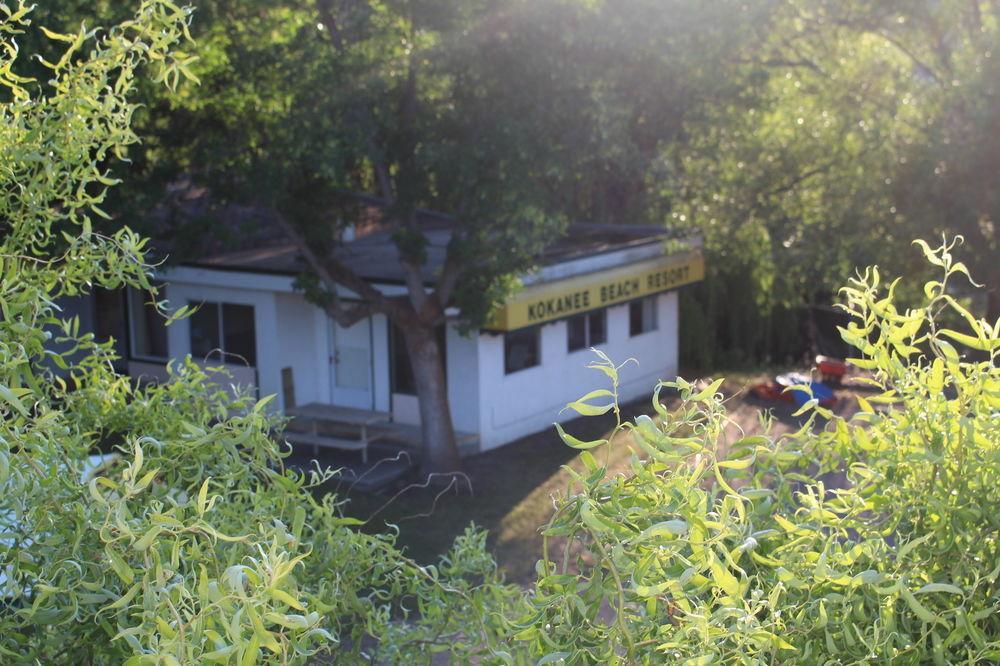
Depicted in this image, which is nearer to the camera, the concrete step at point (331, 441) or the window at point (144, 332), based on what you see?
the concrete step at point (331, 441)

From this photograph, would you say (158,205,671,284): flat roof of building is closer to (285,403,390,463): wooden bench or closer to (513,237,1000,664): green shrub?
(285,403,390,463): wooden bench

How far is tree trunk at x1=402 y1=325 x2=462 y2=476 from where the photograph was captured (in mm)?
15156

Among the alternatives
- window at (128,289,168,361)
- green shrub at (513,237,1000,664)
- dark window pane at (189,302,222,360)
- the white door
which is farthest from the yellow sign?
green shrub at (513,237,1000,664)

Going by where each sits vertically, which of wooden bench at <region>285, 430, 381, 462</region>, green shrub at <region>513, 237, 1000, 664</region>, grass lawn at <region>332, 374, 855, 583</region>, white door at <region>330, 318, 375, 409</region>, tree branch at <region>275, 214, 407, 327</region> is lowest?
grass lawn at <region>332, 374, 855, 583</region>

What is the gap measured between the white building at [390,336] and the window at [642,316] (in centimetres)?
55

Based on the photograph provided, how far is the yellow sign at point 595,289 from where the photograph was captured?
631 inches

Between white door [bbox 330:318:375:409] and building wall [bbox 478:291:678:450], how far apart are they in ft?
6.50

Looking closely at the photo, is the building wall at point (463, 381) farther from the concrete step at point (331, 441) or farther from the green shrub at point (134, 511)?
the green shrub at point (134, 511)

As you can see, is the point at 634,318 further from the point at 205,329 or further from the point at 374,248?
the point at 205,329

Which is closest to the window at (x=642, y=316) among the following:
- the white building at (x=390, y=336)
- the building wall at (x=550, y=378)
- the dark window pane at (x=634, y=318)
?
the dark window pane at (x=634, y=318)

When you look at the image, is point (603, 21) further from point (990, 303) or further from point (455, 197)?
point (990, 303)

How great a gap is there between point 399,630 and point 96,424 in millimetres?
1231

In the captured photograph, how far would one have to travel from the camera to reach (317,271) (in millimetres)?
14750

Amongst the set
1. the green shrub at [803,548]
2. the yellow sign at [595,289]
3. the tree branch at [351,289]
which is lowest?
the yellow sign at [595,289]
